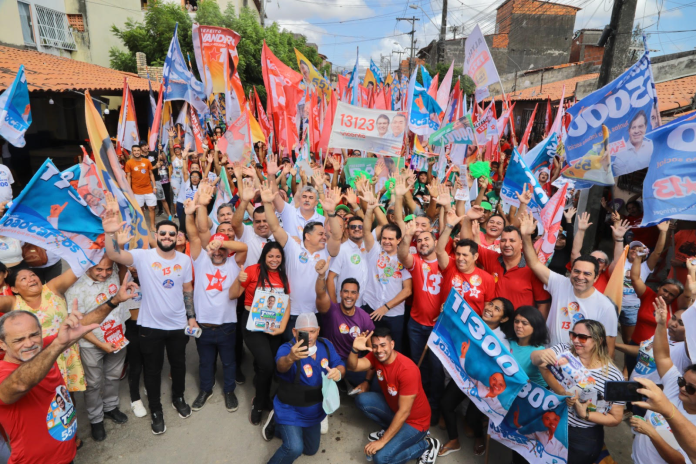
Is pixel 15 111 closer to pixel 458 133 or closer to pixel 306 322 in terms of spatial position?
pixel 306 322

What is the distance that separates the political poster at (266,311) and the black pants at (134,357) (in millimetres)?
1099

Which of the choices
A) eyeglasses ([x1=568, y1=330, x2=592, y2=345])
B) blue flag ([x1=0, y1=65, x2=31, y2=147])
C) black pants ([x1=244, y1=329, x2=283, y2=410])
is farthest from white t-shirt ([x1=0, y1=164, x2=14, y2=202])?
eyeglasses ([x1=568, y1=330, x2=592, y2=345])

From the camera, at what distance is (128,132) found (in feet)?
27.6

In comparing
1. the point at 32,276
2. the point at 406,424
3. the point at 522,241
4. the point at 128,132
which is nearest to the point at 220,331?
the point at 32,276

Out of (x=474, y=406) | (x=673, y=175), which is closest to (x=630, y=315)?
(x=673, y=175)

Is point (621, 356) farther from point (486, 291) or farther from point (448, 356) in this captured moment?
point (448, 356)

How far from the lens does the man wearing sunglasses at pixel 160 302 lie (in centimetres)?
387

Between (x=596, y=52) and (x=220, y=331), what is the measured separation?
107 feet

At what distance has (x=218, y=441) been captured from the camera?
3.91 meters

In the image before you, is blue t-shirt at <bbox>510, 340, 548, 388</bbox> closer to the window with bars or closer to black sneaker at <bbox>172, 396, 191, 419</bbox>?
black sneaker at <bbox>172, 396, 191, 419</bbox>

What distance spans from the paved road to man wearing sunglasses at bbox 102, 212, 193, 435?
20 centimetres

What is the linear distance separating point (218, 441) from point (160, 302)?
53.7 inches

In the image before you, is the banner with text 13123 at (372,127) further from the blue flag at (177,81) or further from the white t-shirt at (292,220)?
the blue flag at (177,81)

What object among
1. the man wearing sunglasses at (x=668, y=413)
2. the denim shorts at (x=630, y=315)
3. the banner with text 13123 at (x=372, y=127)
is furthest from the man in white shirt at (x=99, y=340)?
the denim shorts at (x=630, y=315)
